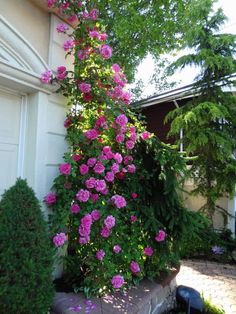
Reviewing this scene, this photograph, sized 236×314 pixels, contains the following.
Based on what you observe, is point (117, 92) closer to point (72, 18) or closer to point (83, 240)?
point (72, 18)

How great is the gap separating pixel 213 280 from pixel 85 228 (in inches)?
132

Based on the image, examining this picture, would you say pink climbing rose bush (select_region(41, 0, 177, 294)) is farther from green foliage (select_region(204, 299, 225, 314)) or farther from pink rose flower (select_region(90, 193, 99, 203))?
green foliage (select_region(204, 299, 225, 314))

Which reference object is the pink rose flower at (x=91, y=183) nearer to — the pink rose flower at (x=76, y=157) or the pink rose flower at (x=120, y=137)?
the pink rose flower at (x=76, y=157)

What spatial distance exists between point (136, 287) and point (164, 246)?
0.57 m

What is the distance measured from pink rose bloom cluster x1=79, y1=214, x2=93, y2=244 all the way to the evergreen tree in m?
4.31

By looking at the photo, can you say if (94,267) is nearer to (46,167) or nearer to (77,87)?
(46,167)

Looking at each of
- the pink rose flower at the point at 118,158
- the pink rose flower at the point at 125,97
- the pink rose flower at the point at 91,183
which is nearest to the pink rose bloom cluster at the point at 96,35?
the pink rose flower at the point at 125,97

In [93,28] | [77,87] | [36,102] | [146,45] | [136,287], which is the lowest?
[136,287]

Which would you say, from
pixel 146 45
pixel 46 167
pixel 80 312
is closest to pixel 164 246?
pixel 80 312

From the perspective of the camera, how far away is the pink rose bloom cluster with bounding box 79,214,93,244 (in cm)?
283

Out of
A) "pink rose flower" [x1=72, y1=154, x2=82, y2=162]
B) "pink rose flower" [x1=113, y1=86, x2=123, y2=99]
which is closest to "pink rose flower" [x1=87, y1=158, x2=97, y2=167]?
"pink rose flower" [x1=72, y1=154, x2=82, y2=162]

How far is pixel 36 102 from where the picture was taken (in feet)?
9.93

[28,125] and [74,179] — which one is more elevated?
[28,125]

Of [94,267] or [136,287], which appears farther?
[136,287]
